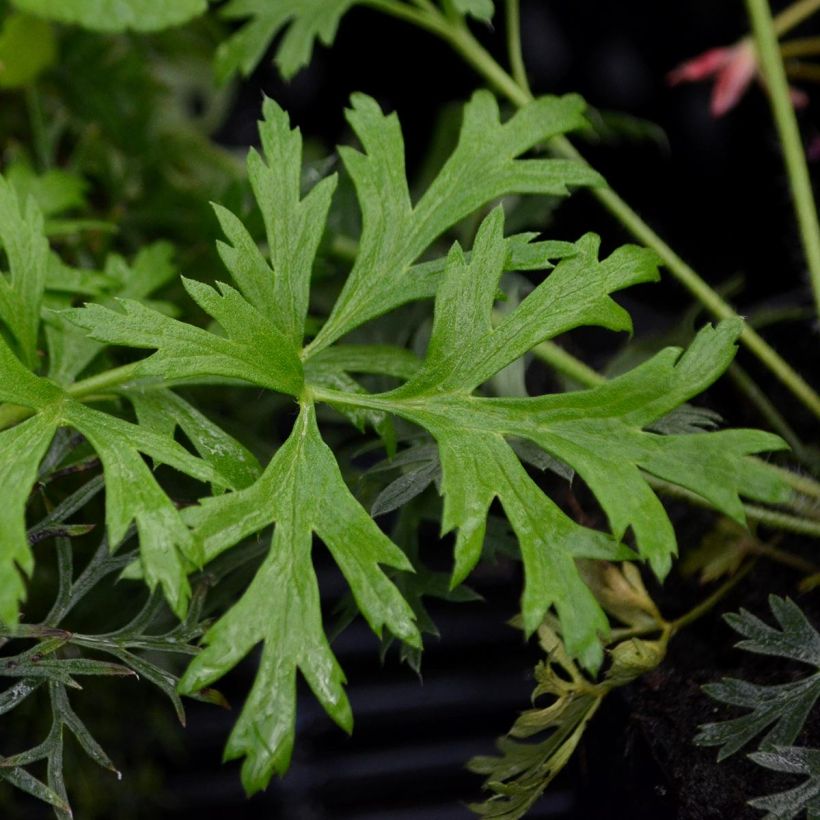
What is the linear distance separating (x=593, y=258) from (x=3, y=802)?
2.52 ft

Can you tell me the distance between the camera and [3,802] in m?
0.96

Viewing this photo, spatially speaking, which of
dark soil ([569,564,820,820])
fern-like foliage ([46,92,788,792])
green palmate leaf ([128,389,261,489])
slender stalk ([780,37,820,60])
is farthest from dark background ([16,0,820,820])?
green palmate leaf ([128,389,261,489])

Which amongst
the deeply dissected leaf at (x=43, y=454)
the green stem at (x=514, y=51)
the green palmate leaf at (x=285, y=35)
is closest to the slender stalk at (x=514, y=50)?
the green stem at (x=514, y=51)

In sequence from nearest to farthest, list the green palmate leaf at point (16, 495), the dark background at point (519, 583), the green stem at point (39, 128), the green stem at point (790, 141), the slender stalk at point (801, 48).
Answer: the green palmate leaf at point (16, 495) < the dark background at point (519, 583) < the green stem at point (790, 141) < the green stem at point (39, 128) < the slender stalk at point (801, 48)

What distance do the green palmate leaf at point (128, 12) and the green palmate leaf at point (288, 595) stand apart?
0.50 meters

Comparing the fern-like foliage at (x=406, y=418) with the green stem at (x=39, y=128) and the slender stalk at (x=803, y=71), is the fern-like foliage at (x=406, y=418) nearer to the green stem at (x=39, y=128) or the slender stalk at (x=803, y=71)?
the green stem at (x=39, y=128)

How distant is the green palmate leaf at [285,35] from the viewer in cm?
88

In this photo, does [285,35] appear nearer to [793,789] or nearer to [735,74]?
[735,74]

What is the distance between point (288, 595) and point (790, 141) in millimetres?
596

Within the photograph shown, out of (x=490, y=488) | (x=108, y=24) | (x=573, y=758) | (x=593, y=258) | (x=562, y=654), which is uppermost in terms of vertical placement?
(x=108, y=24)

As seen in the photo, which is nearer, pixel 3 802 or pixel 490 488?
pixel 490 488

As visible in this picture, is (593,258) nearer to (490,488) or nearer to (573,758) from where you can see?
(490,488)

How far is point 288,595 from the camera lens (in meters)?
0.53

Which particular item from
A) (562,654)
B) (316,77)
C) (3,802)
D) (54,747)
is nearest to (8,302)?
(54,747)
